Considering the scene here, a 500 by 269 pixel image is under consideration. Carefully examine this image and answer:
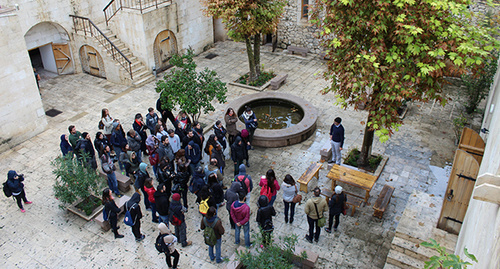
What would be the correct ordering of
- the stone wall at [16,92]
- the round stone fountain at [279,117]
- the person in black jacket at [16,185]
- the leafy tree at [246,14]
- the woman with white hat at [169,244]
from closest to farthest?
the woman with white hat at [169,244], the person in black jacket at [16,185], the stone wall at [16,92], the round stone fountain at [279,117], the leafy tree at [246,14]

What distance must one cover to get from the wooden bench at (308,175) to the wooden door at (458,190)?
3395 millimetres

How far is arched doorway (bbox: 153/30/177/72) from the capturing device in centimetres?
1805

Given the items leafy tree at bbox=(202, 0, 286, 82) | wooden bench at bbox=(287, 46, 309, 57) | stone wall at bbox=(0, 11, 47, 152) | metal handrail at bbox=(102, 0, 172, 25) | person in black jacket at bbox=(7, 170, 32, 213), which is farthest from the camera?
wooden bench at bbox=(287, 46, 309, 57)

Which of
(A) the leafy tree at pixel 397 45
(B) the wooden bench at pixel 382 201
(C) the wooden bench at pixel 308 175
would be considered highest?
(A) the leafy tree at pixel 397 45

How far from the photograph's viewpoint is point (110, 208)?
8906mm

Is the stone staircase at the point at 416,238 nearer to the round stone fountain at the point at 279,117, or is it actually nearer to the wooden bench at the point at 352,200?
the wooden bench at the point at 352,200

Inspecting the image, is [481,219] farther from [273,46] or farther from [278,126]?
[273,46]

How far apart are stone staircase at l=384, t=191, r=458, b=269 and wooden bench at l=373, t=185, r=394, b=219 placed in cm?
80

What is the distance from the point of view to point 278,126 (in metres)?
14.1

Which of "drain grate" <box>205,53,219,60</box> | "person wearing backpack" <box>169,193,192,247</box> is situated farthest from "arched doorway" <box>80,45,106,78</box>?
"person wearing backpack" <box>169,193,192,247</box>

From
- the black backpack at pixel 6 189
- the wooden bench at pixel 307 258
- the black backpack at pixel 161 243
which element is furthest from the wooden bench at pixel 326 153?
the black backpack at pixel 6 189

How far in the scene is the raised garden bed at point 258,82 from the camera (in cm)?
1675

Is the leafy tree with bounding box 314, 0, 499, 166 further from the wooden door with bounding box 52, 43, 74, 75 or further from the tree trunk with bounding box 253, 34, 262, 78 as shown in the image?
the wooden door with bounding box 52, 43, 74, 75

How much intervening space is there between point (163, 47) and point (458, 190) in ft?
46.3
